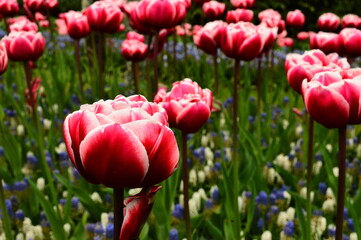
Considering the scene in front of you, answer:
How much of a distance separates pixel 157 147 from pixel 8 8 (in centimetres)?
366

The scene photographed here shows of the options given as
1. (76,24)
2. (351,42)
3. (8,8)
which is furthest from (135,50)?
(8,8)

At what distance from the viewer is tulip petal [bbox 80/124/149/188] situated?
0.98 meters

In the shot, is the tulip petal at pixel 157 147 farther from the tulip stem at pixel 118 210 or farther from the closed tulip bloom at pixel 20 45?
the closed tulip bloom at pixel 20 45

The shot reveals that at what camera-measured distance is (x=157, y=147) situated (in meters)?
1.01

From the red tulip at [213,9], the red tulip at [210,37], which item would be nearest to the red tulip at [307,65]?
the red tulip at [210,37]

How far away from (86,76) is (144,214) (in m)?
5.04

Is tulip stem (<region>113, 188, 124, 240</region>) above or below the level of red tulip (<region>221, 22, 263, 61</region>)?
above

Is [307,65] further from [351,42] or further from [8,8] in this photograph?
[8,8]

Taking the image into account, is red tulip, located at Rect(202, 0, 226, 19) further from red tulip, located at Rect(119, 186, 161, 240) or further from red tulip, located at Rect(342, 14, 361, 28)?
red tulip, located at Rect(119, 186, 161, 240)

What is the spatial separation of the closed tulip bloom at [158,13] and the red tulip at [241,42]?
335 millimetres

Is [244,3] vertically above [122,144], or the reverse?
[122,144]

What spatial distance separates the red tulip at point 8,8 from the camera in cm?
428

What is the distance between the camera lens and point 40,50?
3.12 metres

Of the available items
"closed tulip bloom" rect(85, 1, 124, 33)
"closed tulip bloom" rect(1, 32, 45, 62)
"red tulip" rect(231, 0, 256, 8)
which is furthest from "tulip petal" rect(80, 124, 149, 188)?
"red tulip" rect(231, 0, 256, 8)
